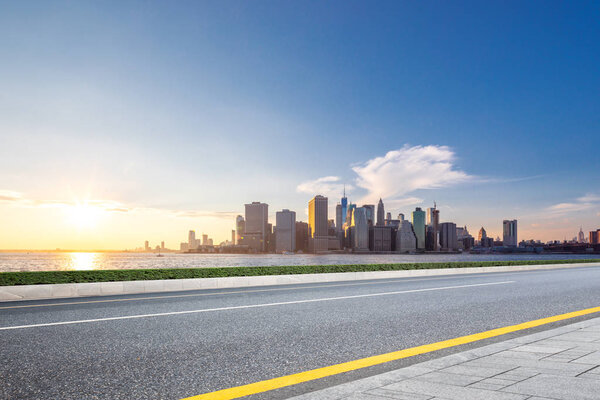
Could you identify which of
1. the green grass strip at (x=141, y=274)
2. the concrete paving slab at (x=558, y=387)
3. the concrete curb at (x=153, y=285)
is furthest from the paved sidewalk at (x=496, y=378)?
the green grass strip at (x=141, y=274)

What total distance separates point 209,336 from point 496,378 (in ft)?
13.0

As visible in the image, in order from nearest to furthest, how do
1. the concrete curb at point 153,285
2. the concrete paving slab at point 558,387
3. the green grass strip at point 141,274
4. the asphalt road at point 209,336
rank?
the concrete paving slab at point 558,387
the asphalt road at point 209,336
the concrete curb at point 153,285
the green grass strip at point 141,274

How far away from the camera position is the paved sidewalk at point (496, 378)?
361 cm

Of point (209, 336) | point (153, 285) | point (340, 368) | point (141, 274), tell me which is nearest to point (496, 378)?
point (340, 368)

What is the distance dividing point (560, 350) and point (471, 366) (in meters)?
1.51

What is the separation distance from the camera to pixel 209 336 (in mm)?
6414

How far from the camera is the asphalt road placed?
4305 mm

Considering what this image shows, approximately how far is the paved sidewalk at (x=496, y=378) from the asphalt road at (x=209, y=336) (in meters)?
0.57

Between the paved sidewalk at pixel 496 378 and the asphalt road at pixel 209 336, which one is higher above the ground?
the paved sidewalk at pixel 496 378

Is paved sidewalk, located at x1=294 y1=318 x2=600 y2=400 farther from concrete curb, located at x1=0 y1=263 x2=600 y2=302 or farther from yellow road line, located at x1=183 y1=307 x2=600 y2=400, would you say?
concrete curb, located at x1=0 y1=263 x2=600 y2=302

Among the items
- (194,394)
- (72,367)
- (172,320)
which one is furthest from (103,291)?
(194,394)

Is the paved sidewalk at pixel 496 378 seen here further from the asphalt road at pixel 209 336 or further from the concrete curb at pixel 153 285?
the concrete curb at pixel 153 285

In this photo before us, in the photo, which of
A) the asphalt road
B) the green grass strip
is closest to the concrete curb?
the green grass strip

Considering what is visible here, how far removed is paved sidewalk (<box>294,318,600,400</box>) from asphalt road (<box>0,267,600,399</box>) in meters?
0.57
